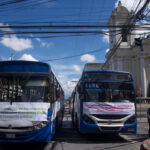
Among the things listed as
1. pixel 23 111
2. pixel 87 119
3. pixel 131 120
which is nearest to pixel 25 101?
pixel 23 111

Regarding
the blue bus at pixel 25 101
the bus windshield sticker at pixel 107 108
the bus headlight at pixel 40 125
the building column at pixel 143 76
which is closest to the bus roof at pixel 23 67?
the blue bus at pixel 25 101

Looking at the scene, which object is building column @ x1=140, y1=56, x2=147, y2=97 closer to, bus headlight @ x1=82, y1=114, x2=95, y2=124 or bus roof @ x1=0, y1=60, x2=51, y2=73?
bus headlight @ x1=82, y1=114, x2=95, y2=124

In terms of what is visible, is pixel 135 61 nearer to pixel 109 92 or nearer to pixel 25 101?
pixel 109 92

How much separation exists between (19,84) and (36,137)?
6.10ft

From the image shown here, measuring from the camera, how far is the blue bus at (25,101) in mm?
5816

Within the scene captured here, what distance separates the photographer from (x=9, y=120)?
5887 millimetres

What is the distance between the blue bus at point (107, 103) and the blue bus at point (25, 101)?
Result: 1.87 metres

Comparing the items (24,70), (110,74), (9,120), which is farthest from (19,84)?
(110,74)

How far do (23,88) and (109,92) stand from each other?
3.65m

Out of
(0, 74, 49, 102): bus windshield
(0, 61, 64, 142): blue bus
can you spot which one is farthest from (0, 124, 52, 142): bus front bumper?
(0, 74, 49, 102): bus windshield

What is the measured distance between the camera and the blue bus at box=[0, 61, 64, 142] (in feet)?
19.1

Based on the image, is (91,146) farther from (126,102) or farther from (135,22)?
(135,22)

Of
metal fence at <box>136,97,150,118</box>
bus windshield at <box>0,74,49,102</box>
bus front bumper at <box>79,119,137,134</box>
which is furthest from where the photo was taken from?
metal fence at <box>136,97,150,118</box>

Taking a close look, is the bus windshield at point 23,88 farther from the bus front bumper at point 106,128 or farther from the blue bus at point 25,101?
the bus front bumper at point 106,128
